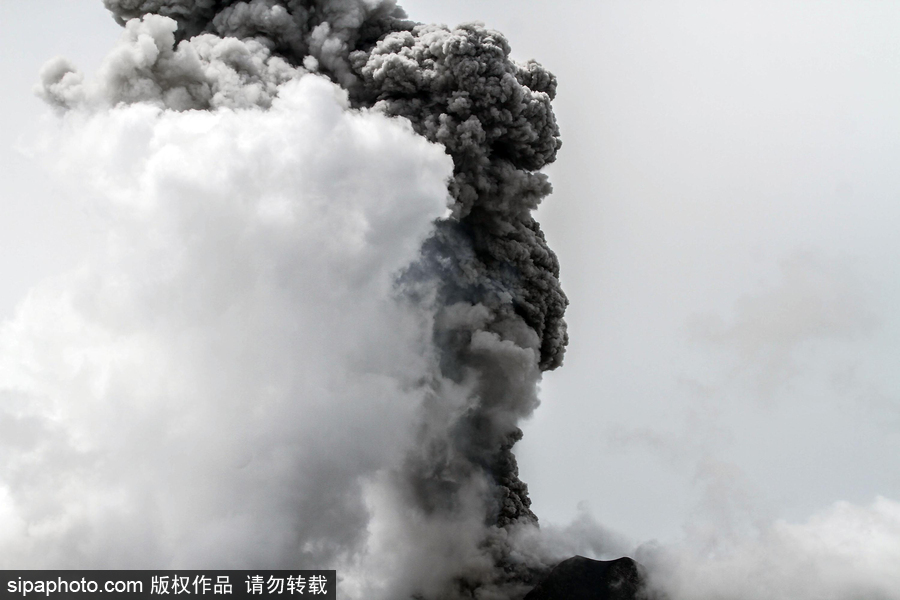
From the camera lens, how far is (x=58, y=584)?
142 feet

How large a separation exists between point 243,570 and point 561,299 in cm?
2108

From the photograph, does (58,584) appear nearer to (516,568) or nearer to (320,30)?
(516,568)

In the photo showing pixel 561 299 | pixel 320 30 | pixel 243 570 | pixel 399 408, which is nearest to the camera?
pixel 243 570

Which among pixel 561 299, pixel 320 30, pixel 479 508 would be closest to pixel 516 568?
pixel 479 508

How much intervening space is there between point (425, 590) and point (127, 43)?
25.9 m

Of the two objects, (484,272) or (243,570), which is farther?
(484,272)

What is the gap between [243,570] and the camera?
138 feet

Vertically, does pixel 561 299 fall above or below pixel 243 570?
above

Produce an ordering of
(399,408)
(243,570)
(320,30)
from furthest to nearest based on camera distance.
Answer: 1. (320,30)
2. (399,408)
3. (243,570)

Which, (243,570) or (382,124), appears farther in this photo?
(382,124)

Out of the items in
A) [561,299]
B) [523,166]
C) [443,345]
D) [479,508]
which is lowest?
[479,508]

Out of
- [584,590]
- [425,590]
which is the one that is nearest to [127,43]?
[425,590]

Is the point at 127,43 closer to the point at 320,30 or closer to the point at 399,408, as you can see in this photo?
the point at 320,30

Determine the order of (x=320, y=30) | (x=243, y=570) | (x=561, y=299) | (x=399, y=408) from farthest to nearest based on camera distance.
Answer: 1. (x=561, y=299)
2. (x=320, y=30)
3. (x=399, y=408)
4. (x=243, y=570)
